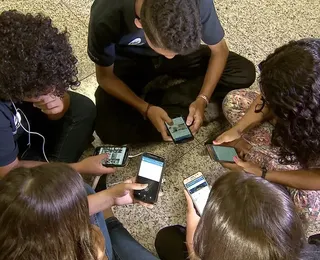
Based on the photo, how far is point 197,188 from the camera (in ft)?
4.42

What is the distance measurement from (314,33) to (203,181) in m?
0.80

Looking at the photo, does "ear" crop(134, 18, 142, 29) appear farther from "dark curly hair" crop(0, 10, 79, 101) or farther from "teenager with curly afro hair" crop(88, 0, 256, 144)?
"dark curly hair" crop(0, 10, 79, 101)

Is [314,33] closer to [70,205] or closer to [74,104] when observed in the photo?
[74,104]

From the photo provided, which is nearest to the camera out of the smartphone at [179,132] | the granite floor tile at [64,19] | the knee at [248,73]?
the smartphone at [179,132]

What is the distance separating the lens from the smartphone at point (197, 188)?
1315 mm

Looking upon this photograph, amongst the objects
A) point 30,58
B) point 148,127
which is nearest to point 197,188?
point 148,127

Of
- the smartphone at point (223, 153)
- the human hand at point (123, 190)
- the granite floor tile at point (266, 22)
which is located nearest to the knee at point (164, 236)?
the human hand at point (123, 190)

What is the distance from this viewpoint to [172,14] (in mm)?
1073

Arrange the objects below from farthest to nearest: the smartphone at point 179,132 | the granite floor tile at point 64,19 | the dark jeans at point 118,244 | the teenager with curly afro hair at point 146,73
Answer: the granite floor tile at point 64,19 < the smartphone at point 179,132 < the teenager with curly afro hair at point 146,73 < the dark jeans at point 118,244

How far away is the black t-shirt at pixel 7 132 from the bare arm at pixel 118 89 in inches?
13.1

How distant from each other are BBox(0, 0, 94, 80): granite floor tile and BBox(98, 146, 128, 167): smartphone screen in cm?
42

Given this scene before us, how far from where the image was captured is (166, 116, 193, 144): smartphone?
4.58ft

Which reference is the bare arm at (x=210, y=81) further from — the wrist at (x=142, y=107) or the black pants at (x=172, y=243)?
the black pants at (x=172, y=243)

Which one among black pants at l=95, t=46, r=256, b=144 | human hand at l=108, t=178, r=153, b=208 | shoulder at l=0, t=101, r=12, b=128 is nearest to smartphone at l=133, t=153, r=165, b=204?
human hand at l=108, t=178, r=153, b=208
